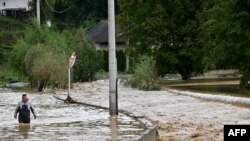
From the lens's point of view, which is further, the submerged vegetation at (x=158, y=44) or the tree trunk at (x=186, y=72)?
the tree trunk at (x=186, y=72)

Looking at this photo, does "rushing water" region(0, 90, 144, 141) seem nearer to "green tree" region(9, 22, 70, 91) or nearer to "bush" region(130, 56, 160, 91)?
"bush" region(130, 56, 160, 91)

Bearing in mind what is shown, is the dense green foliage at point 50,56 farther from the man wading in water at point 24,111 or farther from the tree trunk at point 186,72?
the man wading in water at point 24,111

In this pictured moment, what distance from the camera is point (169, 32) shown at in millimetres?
55094

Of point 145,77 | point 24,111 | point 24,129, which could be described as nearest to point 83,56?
point 145,77

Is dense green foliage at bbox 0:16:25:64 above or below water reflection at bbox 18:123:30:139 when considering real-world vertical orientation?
above

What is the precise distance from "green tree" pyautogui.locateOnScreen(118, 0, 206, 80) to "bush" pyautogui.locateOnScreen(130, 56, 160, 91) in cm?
858

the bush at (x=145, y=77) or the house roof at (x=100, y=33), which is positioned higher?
the house roof at (x=100, y=33)

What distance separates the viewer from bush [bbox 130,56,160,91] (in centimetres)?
4347

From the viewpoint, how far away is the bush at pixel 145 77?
43469 mm

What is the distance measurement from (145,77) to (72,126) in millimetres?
23972

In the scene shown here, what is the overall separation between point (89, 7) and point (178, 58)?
5468cm

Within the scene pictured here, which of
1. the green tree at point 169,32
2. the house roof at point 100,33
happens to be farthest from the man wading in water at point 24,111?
the house roof at point 100,33

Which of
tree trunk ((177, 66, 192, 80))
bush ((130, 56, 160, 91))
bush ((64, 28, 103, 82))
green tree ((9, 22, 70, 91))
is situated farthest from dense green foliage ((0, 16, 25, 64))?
bush ((130, 56, 160, 91))

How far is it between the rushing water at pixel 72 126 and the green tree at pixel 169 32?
26.7 meters
